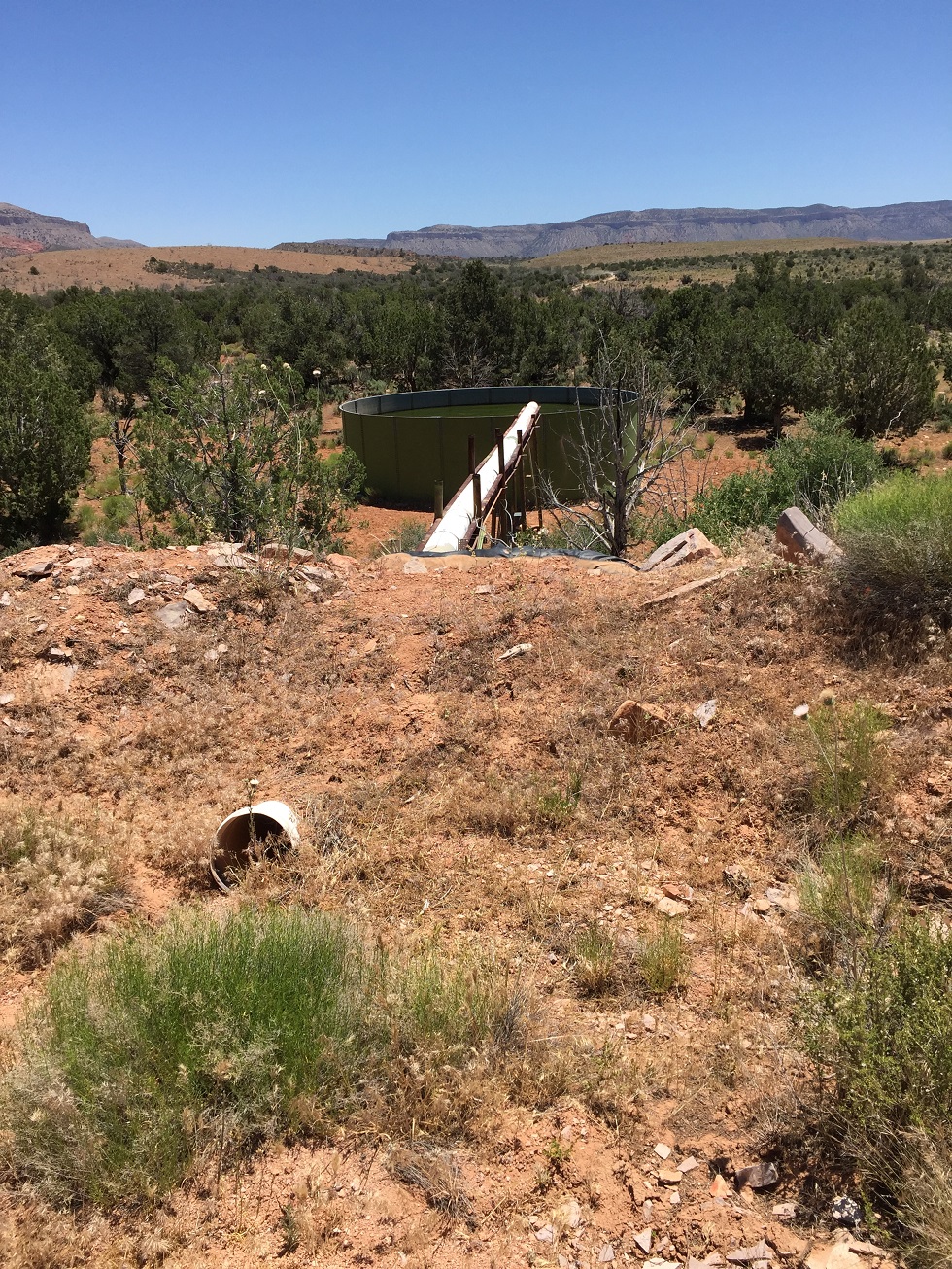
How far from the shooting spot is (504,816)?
4.32 meters

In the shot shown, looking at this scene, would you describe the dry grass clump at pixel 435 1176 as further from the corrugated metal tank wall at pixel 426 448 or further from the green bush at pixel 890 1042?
the corrugated metal tank wall at pixel 426 448

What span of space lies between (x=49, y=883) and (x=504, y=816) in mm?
2118

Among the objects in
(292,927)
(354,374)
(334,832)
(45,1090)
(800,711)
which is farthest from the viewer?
(354,374)

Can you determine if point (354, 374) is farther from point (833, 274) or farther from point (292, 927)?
point (833, 274)

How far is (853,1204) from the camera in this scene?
2.27m

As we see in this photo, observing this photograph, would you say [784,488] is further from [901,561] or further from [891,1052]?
[891,1052]

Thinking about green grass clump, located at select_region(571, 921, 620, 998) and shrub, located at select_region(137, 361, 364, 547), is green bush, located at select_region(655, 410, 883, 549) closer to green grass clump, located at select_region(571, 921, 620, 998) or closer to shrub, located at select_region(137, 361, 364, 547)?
shrub, located at select_region(137, 361, 364, 547)

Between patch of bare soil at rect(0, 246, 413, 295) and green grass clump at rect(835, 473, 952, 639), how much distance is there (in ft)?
214

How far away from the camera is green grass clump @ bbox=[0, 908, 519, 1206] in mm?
2469

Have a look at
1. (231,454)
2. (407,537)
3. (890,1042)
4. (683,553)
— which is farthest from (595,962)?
(407,537)

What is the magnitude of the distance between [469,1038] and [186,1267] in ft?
3.33

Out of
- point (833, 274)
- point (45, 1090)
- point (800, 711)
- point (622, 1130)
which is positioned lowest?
point (622, 1130)

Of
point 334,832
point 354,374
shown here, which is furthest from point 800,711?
point 354,374

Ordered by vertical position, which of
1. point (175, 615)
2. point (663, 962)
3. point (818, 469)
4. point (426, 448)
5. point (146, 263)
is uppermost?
point (146, 263)
